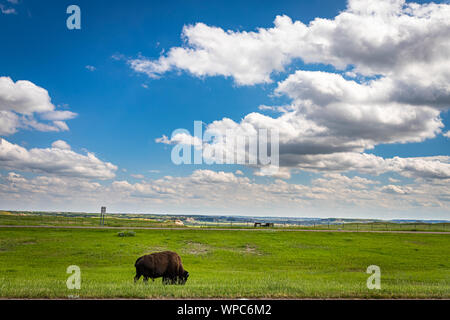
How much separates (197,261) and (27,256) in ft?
63.6

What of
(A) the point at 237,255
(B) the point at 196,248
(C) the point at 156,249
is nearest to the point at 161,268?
(A) the point at 237,255

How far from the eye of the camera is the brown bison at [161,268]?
51.7ft

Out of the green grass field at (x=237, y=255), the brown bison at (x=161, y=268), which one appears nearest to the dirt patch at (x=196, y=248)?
the green grass field at (x=237, y=255)

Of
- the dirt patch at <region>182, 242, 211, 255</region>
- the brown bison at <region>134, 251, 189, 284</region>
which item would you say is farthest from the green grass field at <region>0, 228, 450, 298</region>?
the brown bison at <region>134, 251, 189, 284</region>

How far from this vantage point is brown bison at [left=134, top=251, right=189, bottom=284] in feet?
51.7

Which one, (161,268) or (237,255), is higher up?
(161,268)

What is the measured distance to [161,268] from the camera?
52.7 feet

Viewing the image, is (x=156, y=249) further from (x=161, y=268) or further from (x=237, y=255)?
(x=161, y=268)

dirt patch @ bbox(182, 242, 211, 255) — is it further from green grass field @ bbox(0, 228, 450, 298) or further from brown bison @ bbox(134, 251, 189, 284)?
brown bison @ bbox(134, 251, 189, 284)

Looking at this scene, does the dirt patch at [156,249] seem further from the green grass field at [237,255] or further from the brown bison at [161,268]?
the brown bison at [161,268]

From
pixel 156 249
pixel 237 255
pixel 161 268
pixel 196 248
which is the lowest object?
pixel 237 255
